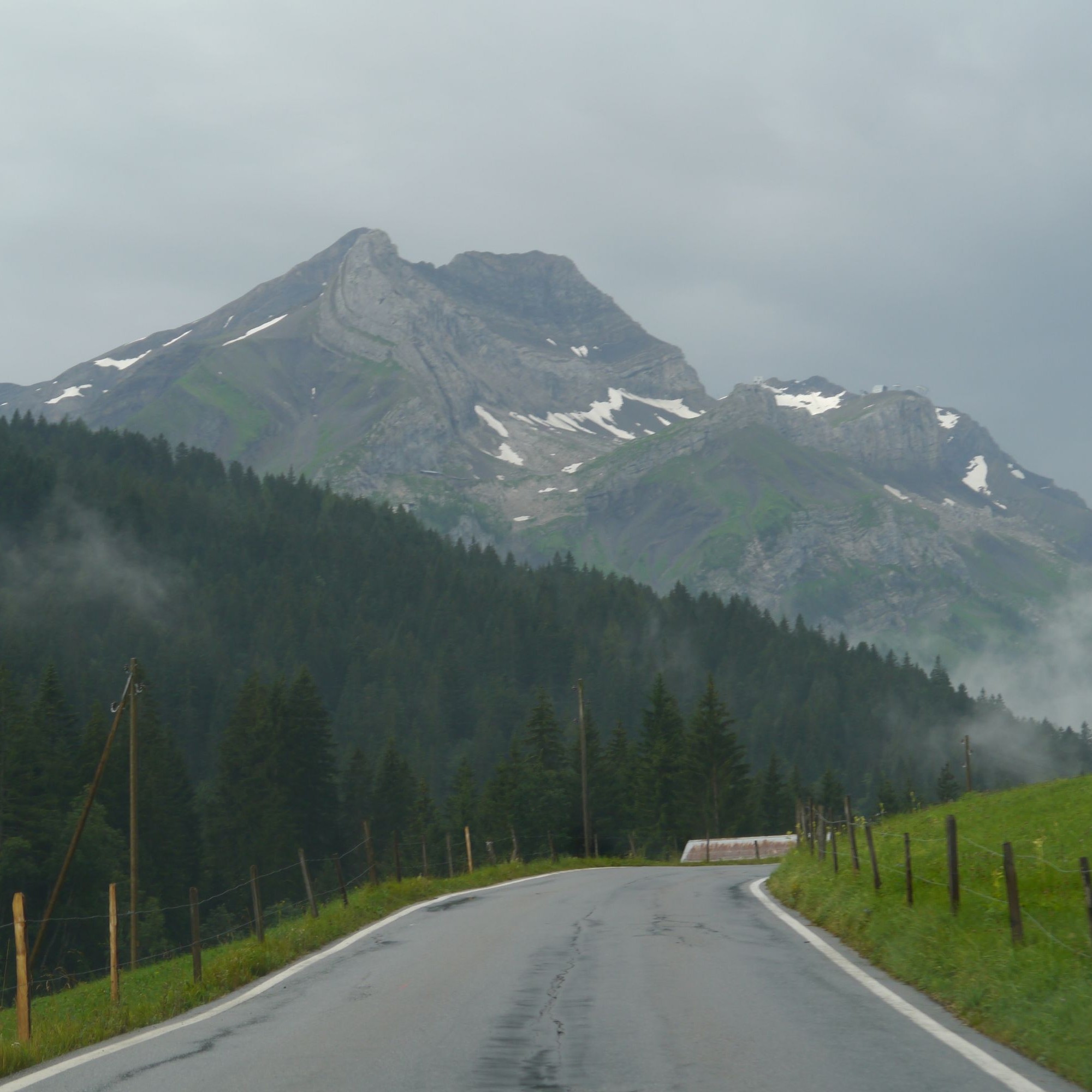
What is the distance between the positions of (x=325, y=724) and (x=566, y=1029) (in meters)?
83.8

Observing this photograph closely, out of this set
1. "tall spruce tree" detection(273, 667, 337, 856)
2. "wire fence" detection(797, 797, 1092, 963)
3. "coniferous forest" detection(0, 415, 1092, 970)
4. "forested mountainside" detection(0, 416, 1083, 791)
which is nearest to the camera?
"wire fence" detection(797, 797, 1092, 963)

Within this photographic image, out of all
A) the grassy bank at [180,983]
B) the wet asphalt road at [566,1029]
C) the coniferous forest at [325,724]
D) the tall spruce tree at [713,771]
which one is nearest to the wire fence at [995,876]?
the wet asphalt road at [566,1029]

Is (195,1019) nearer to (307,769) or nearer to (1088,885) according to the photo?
(1088,885)

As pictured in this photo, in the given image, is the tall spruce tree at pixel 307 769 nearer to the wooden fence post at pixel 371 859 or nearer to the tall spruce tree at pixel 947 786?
the tall spruce tree at pixel 947 786

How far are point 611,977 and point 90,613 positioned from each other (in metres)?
159

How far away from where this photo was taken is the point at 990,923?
1291cm

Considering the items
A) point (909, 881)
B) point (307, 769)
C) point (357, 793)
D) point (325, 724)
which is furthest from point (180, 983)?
point (357, 793)

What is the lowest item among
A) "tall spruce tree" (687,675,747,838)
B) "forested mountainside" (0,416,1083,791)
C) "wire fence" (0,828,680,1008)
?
"wire fence" (0,828,680,1008)

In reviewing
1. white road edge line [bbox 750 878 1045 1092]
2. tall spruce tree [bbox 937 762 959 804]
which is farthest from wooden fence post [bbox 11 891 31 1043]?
tall spruce tree [bbox 937 762 959 804]

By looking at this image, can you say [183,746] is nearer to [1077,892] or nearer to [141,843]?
[141,843]

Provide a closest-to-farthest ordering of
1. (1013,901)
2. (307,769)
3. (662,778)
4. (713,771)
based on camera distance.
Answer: (1013,901) < (307,769) < (713,771) < (662,778)

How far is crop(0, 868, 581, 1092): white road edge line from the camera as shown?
29.0 feet

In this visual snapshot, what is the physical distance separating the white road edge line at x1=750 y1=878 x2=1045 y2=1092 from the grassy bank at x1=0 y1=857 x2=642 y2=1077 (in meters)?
6.93

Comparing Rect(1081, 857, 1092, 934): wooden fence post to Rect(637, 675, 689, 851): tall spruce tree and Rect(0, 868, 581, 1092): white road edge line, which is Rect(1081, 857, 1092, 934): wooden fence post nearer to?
Rect(0, 868, 581, 1092): white road edge line
